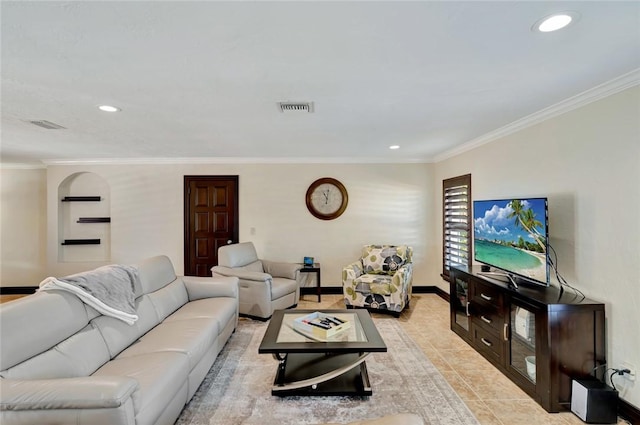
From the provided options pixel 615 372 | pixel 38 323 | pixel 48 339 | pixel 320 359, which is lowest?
pixel 320 359

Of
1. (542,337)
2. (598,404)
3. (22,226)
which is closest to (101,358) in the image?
(542,337)

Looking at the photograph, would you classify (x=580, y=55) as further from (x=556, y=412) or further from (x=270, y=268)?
(x=270, y=268)

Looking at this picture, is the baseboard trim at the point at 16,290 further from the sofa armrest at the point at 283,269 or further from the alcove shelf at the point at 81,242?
the sofa armrest at the point at 283,269

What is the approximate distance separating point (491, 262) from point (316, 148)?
2668 mm

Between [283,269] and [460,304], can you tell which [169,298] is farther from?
[460,304]

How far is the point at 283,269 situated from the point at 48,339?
124 inches

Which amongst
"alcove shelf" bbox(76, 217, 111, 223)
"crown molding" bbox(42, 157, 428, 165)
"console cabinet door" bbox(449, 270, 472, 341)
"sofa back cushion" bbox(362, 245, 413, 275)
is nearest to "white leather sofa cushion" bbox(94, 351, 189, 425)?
"console cabinet door" bbox(449, 270, 472, 341)

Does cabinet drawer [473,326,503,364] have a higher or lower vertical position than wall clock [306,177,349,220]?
lower

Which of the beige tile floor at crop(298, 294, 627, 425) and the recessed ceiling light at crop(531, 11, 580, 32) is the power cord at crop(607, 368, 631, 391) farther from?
the recessed ceiling light at crop(531, 11, 580, 32)

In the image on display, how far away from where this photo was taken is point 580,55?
1813 mm

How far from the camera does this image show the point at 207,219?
5387mm

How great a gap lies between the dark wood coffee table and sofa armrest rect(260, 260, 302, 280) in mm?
1855

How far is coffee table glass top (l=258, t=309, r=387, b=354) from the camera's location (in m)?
2.30

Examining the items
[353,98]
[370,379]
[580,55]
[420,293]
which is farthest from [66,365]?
[420,293]
